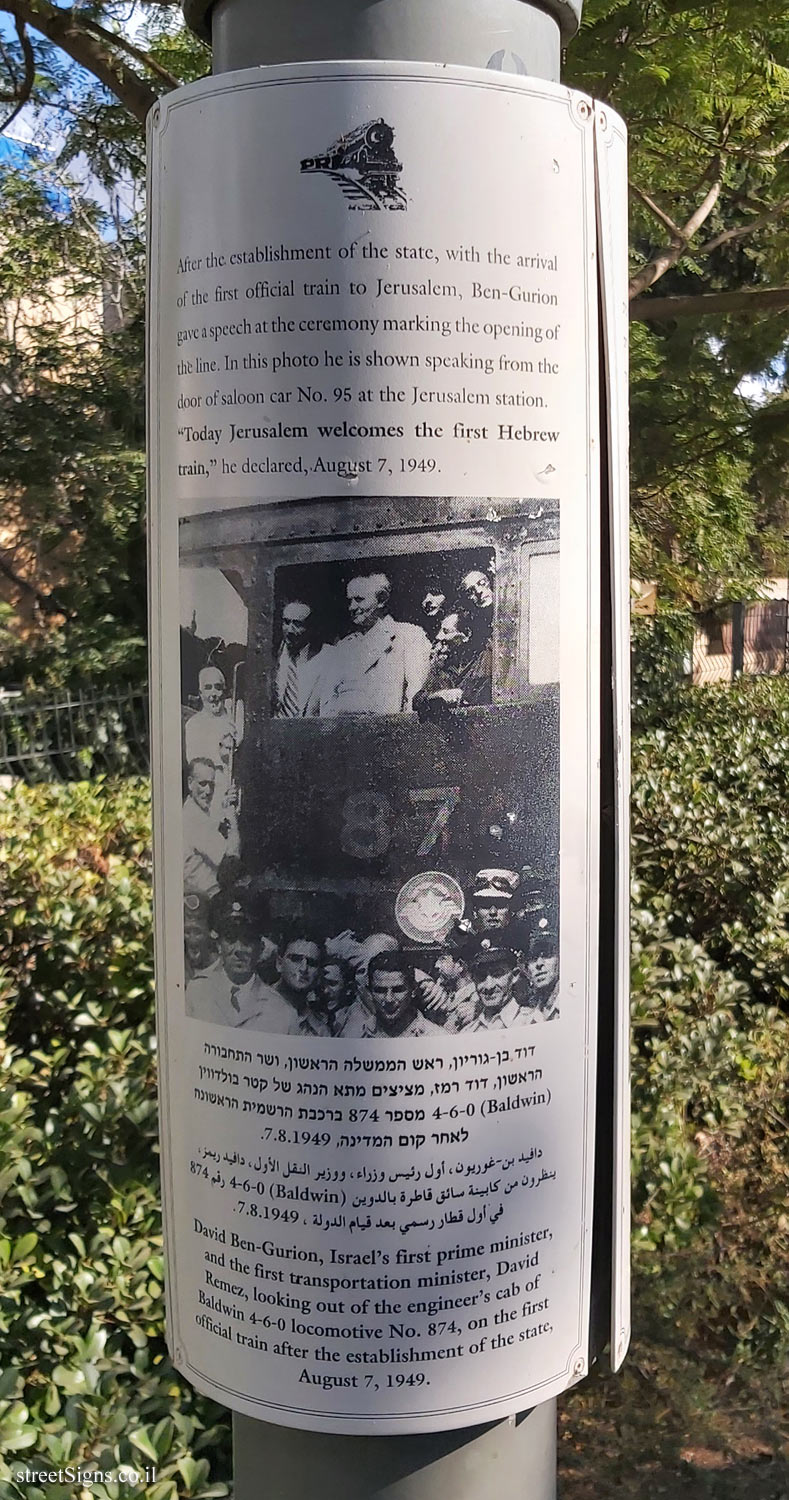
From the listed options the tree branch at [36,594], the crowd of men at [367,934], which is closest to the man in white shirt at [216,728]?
the crowd of men at [367,934]

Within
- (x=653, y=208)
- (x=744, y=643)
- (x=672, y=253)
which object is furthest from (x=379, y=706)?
(x=744, y=643)

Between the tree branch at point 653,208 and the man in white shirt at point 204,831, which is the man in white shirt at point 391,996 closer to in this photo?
the man in white shirt at point 204,831

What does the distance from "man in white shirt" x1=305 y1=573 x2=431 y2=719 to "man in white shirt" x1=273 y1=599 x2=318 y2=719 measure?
0.01 meters

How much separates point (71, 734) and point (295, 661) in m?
10.9

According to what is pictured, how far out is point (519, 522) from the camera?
1.54 meters

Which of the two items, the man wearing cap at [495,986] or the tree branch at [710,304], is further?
the tree branch at [710,304]

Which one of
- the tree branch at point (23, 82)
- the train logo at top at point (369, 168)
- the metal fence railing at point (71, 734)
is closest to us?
the train logo at top at point (369, 168)

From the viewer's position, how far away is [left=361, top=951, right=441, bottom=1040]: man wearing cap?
152 cm

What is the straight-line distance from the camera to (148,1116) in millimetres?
3094

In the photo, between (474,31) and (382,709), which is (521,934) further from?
(474,31)

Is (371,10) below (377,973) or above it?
above

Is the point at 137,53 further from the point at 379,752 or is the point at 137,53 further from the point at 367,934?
the point at 367,934

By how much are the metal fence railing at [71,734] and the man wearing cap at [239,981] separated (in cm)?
980

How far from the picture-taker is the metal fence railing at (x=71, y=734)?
11359 mm
